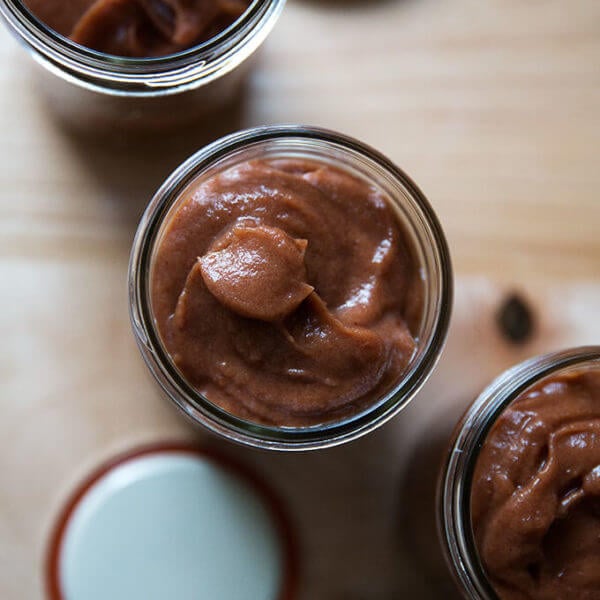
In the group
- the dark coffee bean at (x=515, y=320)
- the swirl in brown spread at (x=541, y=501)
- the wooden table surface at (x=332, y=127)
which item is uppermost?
the wooden table surface at (x=332, y=127)

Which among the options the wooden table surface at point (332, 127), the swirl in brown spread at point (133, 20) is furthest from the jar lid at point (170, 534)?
the swirl in brown spread at point (133, 20)

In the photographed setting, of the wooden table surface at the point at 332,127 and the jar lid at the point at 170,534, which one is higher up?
the wooden table surface at the point at 332,127

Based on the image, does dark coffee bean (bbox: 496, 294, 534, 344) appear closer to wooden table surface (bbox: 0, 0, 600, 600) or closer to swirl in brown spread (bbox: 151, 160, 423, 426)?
wooden table surface (bbox: 0, 0, 600, 600)

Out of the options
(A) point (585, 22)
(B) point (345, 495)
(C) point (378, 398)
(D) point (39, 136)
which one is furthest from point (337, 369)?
(A) point (585, 22)

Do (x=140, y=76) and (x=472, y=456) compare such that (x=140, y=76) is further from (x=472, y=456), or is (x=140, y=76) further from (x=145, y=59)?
(x=472, y=456)

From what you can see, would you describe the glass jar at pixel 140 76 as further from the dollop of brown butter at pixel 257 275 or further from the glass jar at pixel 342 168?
the dollop of brown butter at pixel 257 275

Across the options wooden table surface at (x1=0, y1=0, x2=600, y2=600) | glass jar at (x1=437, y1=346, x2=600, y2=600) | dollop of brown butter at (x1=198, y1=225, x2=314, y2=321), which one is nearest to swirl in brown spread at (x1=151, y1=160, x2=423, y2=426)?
dollop of brown butter at (x1=198, y1=225, x2=314, y2=321)

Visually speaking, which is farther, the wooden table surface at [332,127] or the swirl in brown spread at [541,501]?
the wooden table surface at [332,127]
